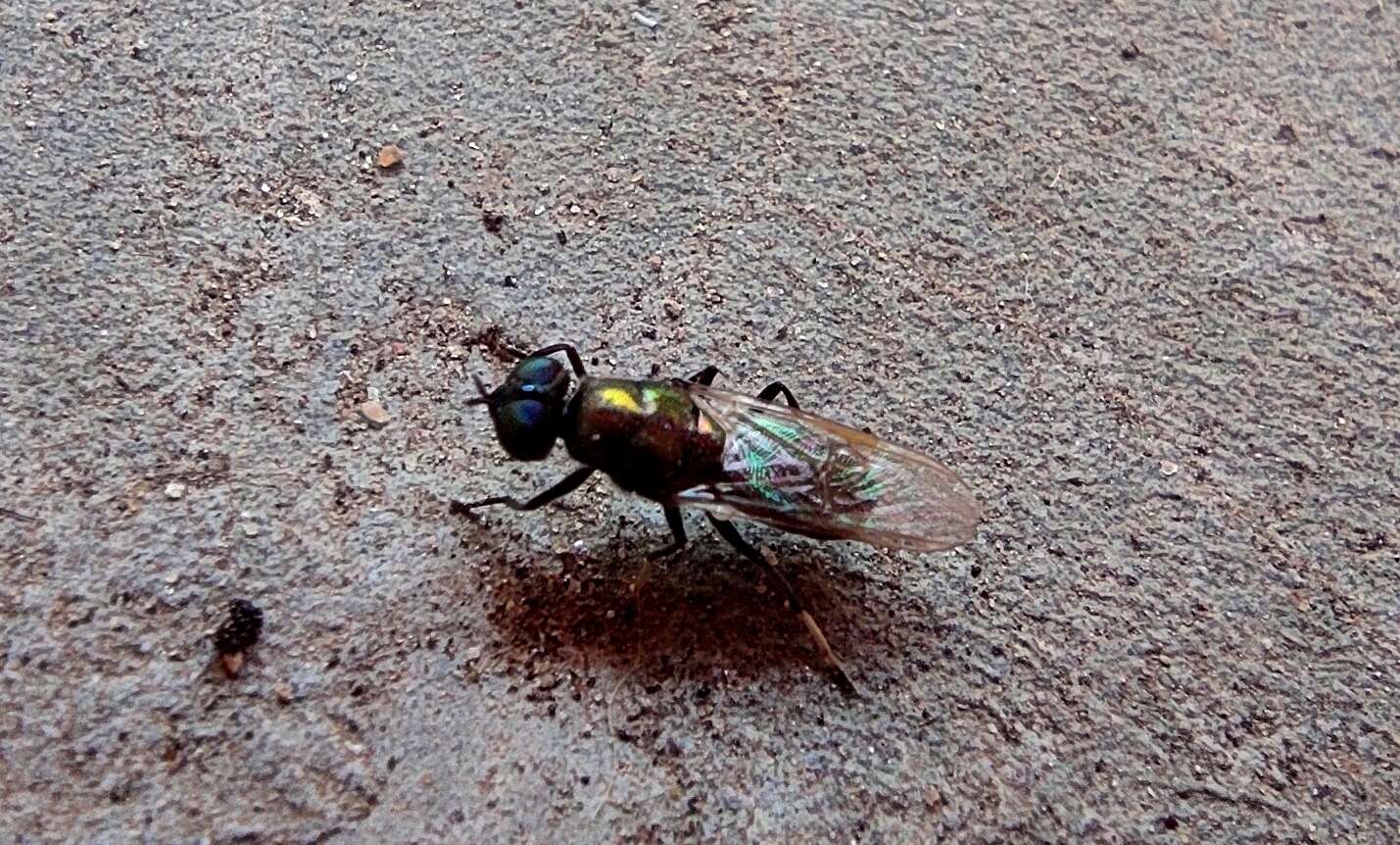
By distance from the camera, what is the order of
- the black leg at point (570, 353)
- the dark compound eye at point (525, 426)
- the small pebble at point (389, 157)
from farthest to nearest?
the small pebble at point (389, 157) → the black leg at point (570, 353) → the dark compound eye at point (525, 426)

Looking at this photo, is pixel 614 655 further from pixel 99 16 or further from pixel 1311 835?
pixel 99 16

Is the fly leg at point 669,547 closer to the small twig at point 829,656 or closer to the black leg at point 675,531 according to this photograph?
the black leg at point 675,531

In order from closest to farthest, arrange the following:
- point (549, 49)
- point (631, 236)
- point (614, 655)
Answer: point (614, 655)
point (631, 236)
point (549, 49)

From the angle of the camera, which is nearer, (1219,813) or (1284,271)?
(1219,813)

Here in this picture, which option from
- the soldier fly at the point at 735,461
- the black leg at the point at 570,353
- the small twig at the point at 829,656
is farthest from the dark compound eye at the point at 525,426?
the small twig at the point at 829,656

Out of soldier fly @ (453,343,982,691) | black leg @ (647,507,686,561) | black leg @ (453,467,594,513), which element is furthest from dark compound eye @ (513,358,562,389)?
black leg @ (647,507,686,561)

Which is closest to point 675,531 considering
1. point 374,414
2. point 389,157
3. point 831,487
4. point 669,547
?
point 669,547

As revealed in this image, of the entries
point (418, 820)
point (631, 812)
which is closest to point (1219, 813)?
point (631, 812)
